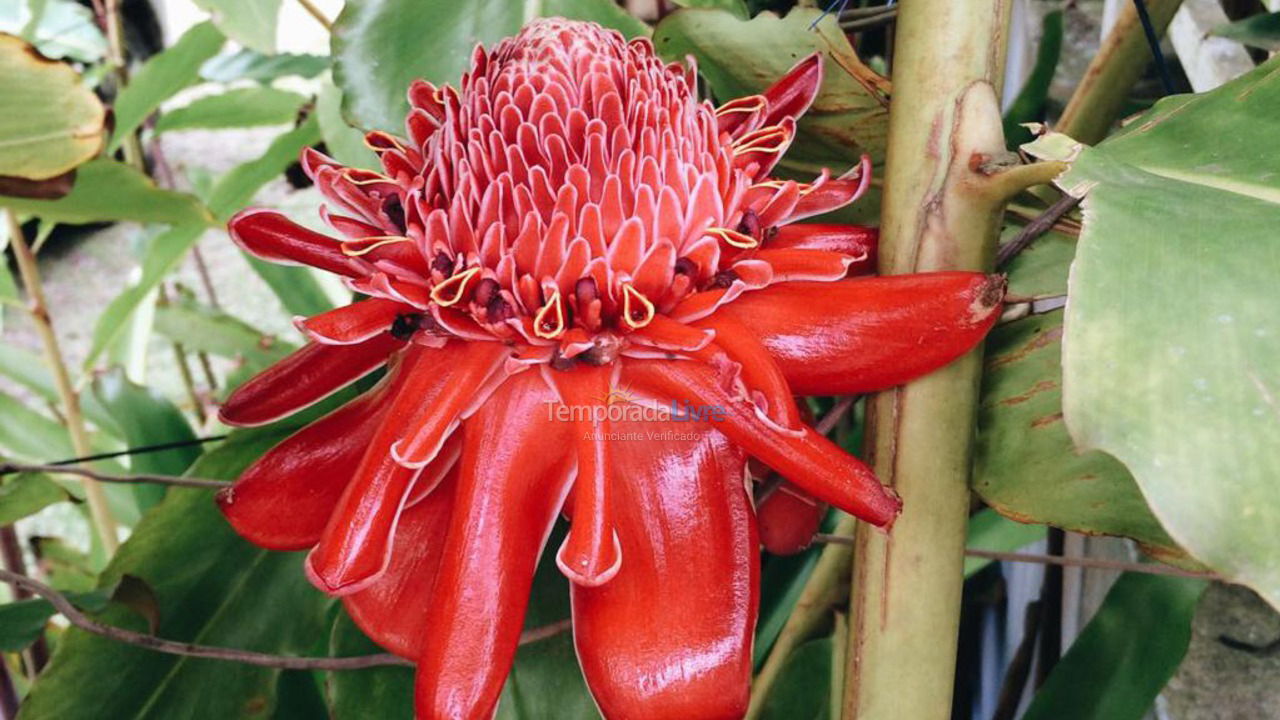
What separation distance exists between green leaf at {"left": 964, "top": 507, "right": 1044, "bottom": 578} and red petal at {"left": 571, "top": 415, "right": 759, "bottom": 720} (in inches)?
19.3

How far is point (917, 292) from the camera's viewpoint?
0.40 meters

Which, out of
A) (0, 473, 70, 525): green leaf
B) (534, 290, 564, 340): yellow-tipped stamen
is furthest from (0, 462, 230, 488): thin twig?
(534, 290, 564, 340): yellow-tipped stamen

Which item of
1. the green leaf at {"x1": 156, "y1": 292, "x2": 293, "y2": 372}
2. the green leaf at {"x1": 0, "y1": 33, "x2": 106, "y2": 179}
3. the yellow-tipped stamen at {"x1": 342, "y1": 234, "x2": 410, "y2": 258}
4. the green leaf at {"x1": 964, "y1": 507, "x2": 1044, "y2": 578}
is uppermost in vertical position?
the green leaf at {"x1": 0, "y1": 33, "x2": 106, "y2": 179}

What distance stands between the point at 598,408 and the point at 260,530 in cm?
18

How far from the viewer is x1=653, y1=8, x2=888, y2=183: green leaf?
1.77 feet

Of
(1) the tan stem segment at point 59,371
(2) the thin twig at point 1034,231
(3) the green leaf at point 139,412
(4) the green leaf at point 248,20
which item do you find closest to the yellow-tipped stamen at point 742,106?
(2) the thin twig at point 1034,231

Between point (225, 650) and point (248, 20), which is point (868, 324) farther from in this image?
point (248, 20)

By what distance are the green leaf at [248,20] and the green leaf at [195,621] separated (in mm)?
283

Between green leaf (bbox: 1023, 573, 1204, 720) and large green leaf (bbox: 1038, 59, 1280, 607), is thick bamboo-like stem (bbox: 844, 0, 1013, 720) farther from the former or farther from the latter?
green leaf (bbox: 1023, 573, 1204, 720)

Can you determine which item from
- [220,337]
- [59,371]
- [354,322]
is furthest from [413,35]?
[220,337]

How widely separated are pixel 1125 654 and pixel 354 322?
50cm

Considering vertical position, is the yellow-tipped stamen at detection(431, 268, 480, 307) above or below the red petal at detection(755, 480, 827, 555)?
above

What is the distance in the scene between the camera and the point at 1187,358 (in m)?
0.30

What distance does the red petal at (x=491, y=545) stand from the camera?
14.6 inches
